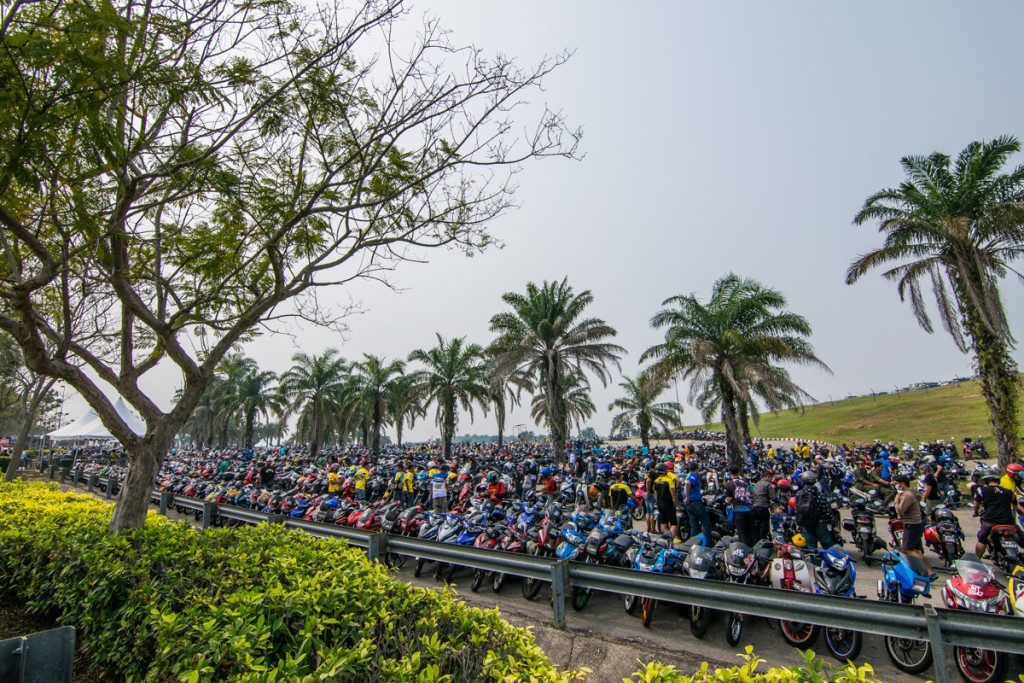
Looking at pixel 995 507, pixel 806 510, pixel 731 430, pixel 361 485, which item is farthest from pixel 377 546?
pixel 731 430

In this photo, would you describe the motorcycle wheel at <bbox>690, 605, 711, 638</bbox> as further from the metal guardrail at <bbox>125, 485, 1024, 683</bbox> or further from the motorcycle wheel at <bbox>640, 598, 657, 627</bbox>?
the metal guardrail at <bbox>125, 485, 1024, 683</bbox>

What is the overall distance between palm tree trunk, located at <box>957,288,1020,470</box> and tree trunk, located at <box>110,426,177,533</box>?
1828 cm

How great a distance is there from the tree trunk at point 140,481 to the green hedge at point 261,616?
2.40ft

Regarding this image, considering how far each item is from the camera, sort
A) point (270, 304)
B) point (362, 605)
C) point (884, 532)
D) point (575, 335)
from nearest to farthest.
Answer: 1. point (362, 605)
2. point (270, 304)
3. point (884, 532)
4. point (575, 335)

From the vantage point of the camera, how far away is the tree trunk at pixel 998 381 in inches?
500

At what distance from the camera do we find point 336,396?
3197 cm

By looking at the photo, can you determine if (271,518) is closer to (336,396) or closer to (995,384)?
(995,384)

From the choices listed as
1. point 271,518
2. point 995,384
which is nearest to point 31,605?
point 271,518

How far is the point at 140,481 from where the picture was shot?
6238 millimetres

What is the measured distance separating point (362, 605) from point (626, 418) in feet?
105

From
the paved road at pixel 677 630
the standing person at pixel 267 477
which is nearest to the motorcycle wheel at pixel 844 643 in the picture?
the paved road at pixel 677 630

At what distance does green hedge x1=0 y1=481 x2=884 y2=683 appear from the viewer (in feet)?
7.19

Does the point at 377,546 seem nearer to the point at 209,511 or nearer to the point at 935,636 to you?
the point at 935,636

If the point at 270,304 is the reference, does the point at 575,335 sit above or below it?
above
